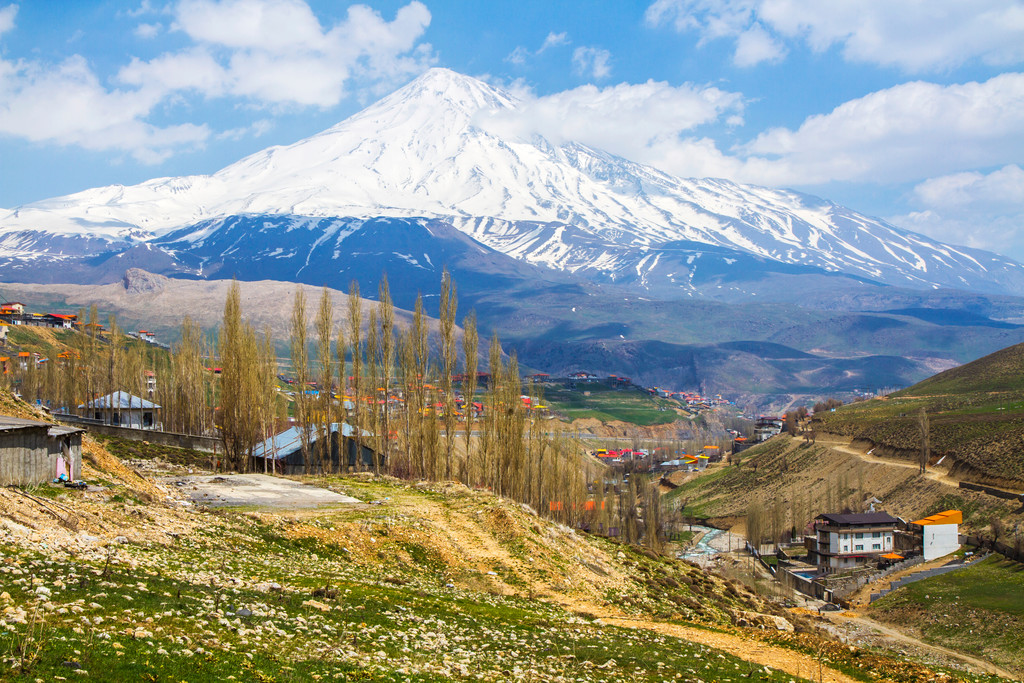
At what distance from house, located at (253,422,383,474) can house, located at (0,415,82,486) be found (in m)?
27.1

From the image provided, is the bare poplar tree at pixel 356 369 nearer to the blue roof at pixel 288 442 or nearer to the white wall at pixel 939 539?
the blue roof at pixel 288 442

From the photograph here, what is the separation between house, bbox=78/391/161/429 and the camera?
2697 inches

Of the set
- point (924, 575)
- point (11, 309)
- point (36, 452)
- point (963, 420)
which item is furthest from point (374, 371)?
point (11, 309)

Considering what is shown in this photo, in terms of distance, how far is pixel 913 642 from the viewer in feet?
132

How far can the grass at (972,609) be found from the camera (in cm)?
3759

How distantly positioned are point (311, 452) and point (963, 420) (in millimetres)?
79531

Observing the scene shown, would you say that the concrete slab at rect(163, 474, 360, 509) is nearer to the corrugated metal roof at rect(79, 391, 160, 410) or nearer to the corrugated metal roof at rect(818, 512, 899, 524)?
the corrugated metal roof at rect(79, 391, 160, 410)

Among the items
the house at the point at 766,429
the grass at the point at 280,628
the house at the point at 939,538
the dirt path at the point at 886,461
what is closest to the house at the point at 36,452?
the grass at the point at 280,628

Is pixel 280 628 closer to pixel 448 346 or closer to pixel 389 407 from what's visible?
pixel 448 346

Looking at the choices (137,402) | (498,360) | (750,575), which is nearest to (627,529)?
(750,575)

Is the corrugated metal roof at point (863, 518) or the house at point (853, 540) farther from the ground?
the corrugated metal roof at point (863, 518)

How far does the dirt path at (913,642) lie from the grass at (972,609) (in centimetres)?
88

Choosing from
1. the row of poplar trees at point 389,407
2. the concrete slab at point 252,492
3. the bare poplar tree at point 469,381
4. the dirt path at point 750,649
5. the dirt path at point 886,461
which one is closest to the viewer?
the dirt path at point 750,649

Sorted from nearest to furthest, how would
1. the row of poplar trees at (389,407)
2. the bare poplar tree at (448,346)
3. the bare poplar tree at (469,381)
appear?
the row of poplar trees at (389,407) < the bare poplar tree at (469,381) < the bare poplar tree at (448,346)
